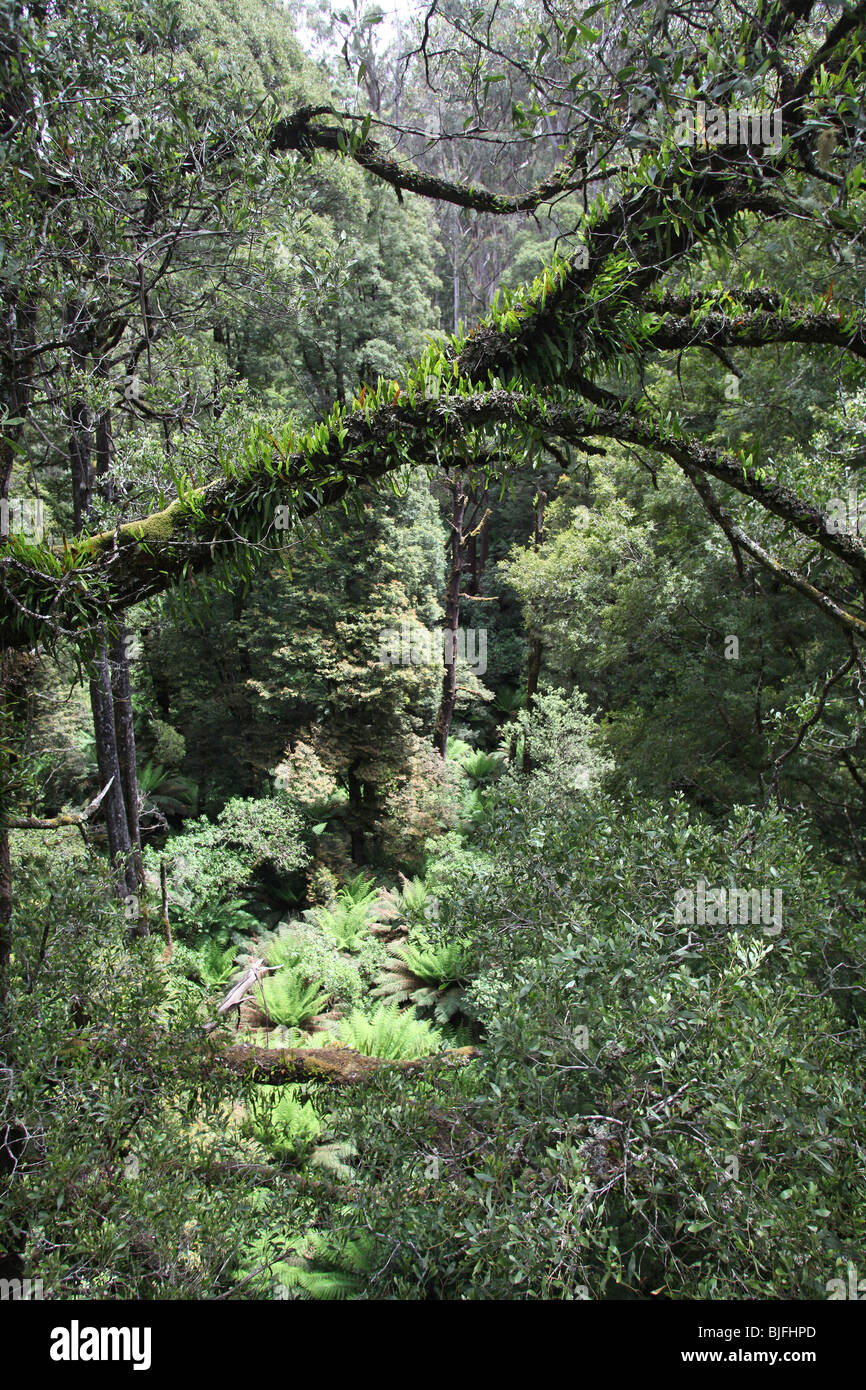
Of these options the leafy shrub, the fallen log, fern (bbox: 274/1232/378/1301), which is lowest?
fern (bbox: 274/1232/378/1301)

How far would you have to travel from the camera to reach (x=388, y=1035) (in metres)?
8.09

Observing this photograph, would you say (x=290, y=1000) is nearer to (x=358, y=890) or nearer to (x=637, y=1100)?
(x=358, y=890)

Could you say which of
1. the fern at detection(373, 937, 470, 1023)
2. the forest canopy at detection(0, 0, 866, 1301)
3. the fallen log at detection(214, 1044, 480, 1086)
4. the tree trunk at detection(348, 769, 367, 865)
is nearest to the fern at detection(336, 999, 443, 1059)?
the fern at detection(373, 937, 470, 1023)

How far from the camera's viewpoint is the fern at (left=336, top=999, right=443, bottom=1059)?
7945 millimetres

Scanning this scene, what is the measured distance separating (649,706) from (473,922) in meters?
7.10

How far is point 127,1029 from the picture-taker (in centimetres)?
295

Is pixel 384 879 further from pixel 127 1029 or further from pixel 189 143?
pixel 189 143

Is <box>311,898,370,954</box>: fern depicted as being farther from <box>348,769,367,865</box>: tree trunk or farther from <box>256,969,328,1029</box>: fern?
<box>348,769,367,865</box>: tree trunk

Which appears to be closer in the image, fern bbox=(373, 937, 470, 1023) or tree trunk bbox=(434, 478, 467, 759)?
Answer: fern bbox=(373, 937, 470, 1023)

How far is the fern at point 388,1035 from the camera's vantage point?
7945 mm

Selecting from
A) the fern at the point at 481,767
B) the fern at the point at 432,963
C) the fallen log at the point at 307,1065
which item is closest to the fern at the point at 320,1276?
the fallen log at the point at 307,1065

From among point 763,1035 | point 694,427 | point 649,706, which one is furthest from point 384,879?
point 763,1035

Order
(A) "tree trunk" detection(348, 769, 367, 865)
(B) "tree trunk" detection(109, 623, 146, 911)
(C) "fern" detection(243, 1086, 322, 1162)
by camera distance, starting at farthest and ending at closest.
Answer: (A) "tree trunk" detection(348, 769, 367, 865)
(B) "tree trunk" detection(109, 623, 146, 911)
(C) "fern" detection(243, 1086, 322, 1162)

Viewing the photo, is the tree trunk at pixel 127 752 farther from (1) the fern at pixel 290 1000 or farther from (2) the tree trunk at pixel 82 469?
(1) the fern at pixel 290 1000
